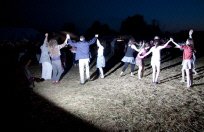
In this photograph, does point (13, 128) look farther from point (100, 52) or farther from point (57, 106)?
point (100, 52)

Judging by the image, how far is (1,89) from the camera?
11188mm

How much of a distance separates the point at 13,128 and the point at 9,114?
4.24ft

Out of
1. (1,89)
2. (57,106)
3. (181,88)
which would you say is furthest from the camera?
(1,89)

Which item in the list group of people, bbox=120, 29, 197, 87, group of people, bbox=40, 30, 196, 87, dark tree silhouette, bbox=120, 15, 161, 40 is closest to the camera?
group of people, bbox=120, 29, 197, 87

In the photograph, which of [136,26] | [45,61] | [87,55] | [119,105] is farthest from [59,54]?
[136,26]

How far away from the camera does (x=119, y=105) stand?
830 centimetres

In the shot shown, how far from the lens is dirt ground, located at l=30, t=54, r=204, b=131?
660 centimetres

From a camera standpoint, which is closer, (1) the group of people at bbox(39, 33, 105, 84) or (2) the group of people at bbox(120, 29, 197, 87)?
(2) the group of people at bbox(120, 29, 197, 87)

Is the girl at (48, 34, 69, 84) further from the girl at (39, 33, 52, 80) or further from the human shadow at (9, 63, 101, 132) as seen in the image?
the human shadow at (9, 63, 101, 132)

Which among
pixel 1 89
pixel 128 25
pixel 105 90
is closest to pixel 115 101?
pixel 105 90

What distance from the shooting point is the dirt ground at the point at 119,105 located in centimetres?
660

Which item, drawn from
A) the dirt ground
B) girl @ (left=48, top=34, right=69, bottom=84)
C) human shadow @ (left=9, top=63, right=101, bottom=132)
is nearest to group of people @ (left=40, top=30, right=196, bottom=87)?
girl @ (left=48, top=34, right=69, bottom=84)

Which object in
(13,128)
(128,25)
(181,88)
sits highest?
(128,25)

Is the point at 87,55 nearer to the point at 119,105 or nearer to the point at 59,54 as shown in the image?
the point at 59,54
